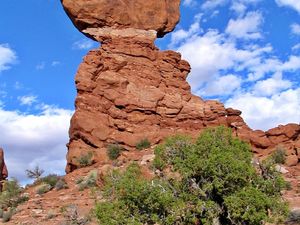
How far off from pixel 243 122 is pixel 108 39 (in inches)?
536

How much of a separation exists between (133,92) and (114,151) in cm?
624

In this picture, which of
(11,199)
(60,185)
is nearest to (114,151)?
(60,185)

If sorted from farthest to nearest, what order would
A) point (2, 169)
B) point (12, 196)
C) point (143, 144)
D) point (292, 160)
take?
point (2, 169) < point (143, 144) < point (292, 160) < point (12, 196)

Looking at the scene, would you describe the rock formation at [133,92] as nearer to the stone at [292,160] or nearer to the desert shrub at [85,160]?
the desert shrub at [85,160]

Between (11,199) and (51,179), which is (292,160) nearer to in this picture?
(51,179)

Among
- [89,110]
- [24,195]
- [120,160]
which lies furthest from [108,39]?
[24,195]

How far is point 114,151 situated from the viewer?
3428 centimetres

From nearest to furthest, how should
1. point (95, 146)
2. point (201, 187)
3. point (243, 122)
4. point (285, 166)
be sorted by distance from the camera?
point (201, 187) → point (285, 166) → point (95, 146) → point (243, 122)

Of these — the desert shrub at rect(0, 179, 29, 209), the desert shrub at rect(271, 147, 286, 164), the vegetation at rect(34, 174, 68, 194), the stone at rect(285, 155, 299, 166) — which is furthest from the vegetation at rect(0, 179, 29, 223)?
the stone at rect(285, 155, 299, 166)

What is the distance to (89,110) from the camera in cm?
3684

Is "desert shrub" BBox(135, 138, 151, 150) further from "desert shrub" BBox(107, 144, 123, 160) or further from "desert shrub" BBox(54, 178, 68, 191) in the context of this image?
"desert shrub" BBox(54, 178, 68, 191)

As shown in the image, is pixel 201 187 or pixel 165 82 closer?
pixel 201 187

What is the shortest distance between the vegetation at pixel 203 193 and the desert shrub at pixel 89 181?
44.8 feet

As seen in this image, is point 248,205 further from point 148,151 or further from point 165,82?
point 165,82
